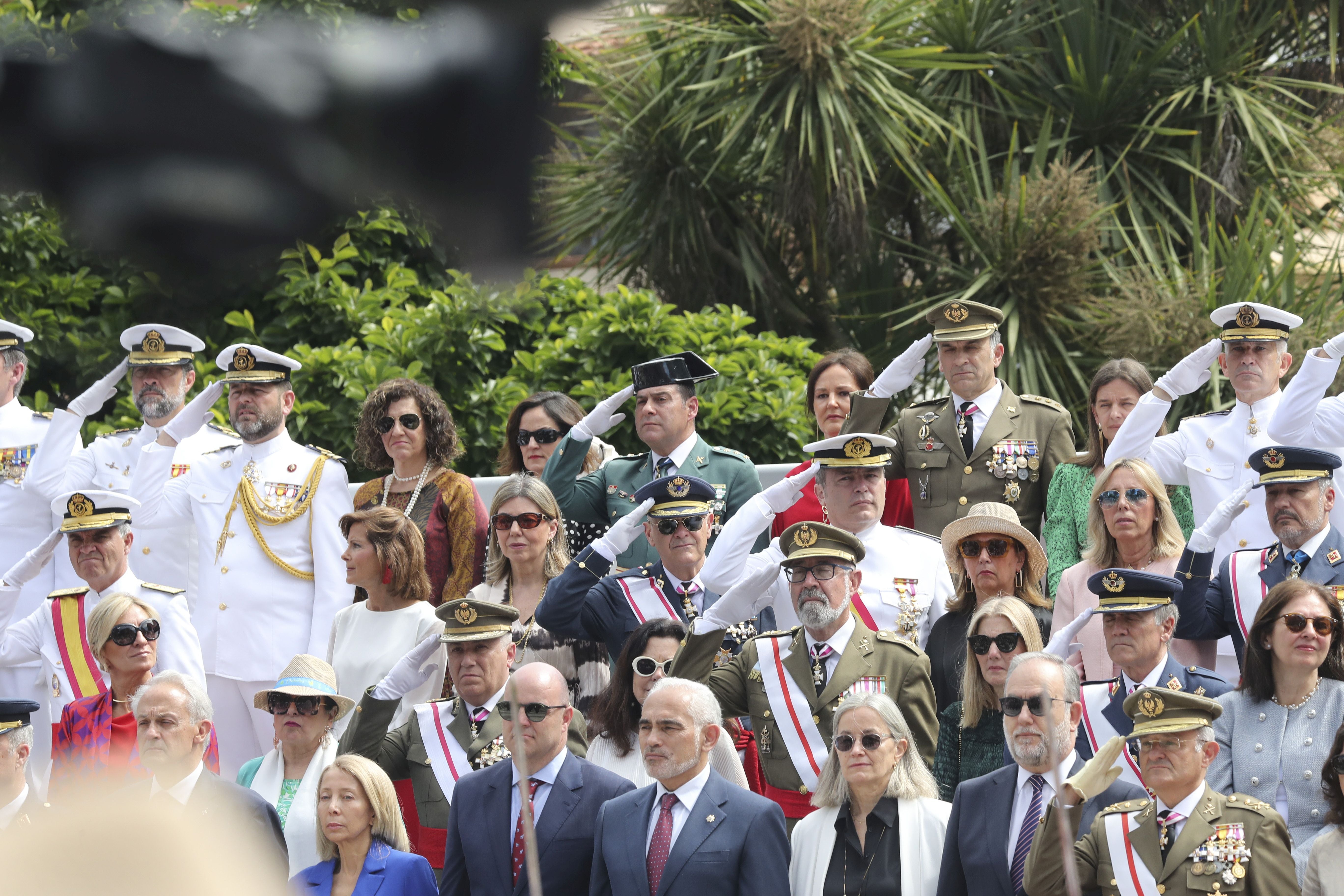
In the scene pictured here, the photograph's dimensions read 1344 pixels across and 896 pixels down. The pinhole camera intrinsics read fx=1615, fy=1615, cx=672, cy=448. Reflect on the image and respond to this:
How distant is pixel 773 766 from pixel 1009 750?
28.4 inches

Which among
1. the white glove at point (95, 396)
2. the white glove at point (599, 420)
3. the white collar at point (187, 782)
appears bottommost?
the white collar at point (187, 782)

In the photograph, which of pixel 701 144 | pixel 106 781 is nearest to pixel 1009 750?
pixel 106 781

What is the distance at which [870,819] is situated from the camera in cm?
436

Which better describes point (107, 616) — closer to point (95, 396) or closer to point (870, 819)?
point (95, 396)

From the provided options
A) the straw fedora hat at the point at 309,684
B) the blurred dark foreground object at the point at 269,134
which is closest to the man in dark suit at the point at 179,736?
the straw fedora hat at the point at 309,684

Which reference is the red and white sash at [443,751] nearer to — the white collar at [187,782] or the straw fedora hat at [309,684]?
the straw fedora hat at [309,684]

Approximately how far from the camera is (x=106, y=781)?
3.61 ft

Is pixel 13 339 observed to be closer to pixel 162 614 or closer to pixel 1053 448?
pixel 162 614

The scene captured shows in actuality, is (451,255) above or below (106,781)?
above

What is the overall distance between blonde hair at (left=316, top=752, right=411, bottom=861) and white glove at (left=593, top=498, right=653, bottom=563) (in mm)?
1106

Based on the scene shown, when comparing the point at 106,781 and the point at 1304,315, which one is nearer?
the point at 106,781

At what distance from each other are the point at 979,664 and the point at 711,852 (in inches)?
41.9

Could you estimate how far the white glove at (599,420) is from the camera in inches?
232

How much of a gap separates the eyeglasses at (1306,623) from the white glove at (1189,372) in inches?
60.0
